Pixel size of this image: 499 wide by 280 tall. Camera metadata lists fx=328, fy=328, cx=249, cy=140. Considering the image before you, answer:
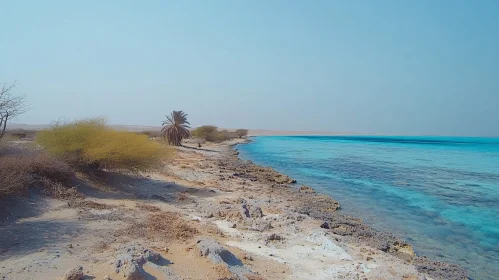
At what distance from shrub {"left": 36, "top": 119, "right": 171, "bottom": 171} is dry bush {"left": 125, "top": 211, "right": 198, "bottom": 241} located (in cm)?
371

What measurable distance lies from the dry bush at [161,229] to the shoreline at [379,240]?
3.95 m

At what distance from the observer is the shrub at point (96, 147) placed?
10664 mm

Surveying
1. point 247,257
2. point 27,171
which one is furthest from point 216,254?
point 27,171

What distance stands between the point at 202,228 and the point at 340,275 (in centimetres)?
328

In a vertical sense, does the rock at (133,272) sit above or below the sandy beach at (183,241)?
above

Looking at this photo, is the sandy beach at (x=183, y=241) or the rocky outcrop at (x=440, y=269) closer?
the sandy beach at (x=183, y=241)

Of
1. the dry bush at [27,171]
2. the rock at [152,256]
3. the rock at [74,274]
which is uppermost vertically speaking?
the dry bush at [27,171]

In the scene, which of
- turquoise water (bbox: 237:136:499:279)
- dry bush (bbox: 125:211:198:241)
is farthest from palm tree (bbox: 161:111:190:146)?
dry bush (bbox: 125:211:198:241)

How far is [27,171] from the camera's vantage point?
28.1 ft

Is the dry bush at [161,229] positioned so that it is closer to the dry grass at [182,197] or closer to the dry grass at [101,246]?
the dry grass at [101,246]

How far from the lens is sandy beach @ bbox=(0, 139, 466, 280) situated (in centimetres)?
511

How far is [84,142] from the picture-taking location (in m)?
10.9

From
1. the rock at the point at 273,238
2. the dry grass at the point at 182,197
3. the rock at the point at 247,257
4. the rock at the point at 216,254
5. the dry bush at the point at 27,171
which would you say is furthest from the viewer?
the dry grass at the point at 182,197

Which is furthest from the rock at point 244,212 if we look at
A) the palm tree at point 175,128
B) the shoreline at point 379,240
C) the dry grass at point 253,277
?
the palm tree at point 175,128
